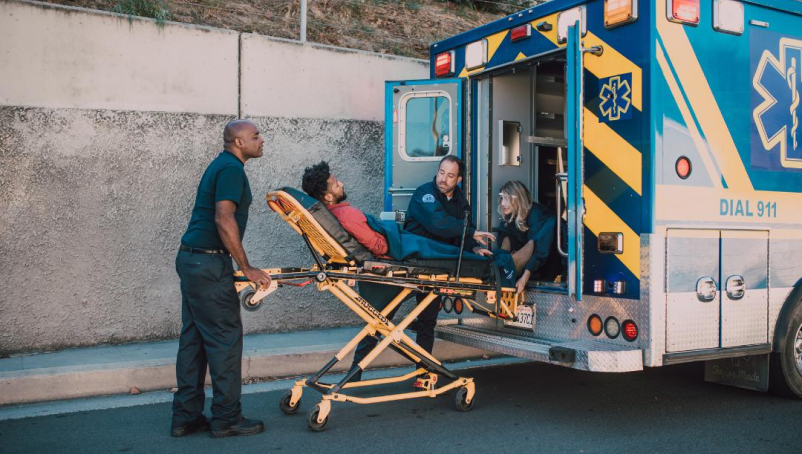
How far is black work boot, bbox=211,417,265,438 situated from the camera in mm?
4793

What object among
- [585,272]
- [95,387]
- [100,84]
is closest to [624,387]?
[585,272]

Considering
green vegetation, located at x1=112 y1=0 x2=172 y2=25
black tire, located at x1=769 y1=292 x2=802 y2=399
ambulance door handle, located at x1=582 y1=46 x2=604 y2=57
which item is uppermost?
green vegetation, located at x1=112 y1=0 x2=172 y2=25

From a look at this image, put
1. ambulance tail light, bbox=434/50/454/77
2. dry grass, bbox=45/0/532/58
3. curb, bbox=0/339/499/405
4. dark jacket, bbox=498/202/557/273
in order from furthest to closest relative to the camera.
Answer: dry grass, bbox=45/0/532/58, ambulance tail light, bbox=434/50/454/77, dark jacket, bbox=498/202/557/273, curb, bbox=0/339/499/405

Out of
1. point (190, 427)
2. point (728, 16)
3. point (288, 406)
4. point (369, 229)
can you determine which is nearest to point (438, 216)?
point (369, 229)

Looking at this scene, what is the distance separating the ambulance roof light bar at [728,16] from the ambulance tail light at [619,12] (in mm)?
664

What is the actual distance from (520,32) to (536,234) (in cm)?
154

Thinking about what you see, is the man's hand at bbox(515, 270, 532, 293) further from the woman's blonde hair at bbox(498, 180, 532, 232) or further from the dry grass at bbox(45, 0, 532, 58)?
the dry grass at bbox(45, 0, 532, 58)

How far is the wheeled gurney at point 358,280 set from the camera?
4879 mm

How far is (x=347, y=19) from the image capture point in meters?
10.7

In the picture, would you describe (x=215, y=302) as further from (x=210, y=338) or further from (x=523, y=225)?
(x=523, y=225)

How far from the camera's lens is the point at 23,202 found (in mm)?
6789

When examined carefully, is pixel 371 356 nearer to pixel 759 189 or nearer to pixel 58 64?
pixel 759 189

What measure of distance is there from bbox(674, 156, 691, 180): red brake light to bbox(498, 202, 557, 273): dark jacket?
1242mm

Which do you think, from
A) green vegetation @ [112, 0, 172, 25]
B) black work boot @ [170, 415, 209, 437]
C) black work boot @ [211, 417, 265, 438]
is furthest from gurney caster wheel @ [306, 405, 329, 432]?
green vegetation @ [112, 0, 172, 25]
